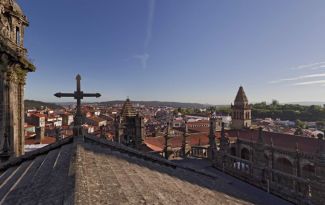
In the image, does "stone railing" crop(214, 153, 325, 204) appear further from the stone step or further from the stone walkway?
the stone step

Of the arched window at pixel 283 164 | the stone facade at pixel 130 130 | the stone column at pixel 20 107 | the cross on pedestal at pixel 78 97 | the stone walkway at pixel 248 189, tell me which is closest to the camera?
the cross on pedestal at pixel 78 97

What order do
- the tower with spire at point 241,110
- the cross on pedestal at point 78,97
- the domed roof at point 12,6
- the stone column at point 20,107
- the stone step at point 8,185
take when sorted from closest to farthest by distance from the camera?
the stone step at point 8,185 → the cross on pedestal at point 78,97 → the domed roof at point 12,6 → the stone column at point 20,107 → the tower with spire at point 241,110

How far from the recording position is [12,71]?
14.0 m

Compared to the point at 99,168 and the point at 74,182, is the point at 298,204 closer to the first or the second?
the point at 99,168

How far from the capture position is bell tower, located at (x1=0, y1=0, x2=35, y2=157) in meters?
12.9

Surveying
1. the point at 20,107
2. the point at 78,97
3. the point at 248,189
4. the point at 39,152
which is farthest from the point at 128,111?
the point at 39,152

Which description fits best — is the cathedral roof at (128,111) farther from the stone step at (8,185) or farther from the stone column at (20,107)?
the stone step at (8,185)

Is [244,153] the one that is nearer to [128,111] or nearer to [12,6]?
[128,111]

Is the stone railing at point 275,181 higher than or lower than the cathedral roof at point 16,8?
lower

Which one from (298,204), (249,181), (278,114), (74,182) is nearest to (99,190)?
(74,182)

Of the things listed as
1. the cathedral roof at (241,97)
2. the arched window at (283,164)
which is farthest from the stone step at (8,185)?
the cathedral roof at (241,97)

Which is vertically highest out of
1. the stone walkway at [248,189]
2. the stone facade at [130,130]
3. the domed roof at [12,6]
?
the domed roof at [12,6]

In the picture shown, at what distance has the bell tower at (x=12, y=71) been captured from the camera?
12.9 m

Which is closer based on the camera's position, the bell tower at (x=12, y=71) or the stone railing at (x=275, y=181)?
the stone railing at (x=275, y=181)
